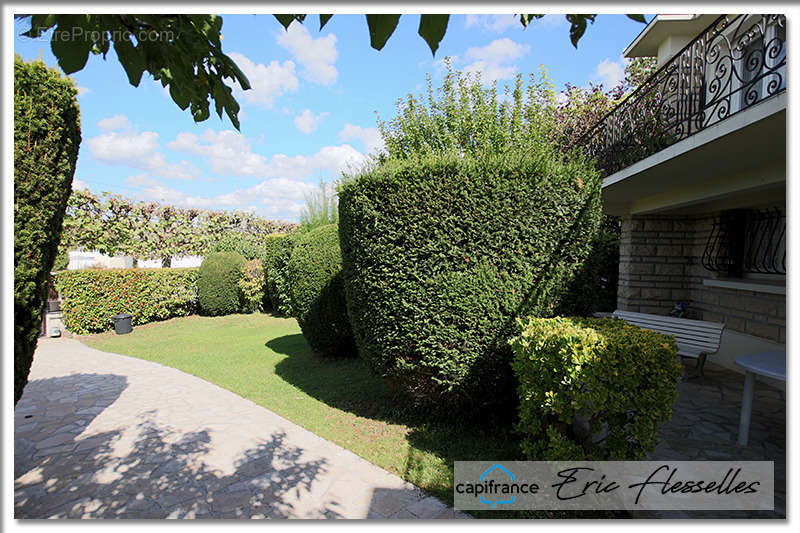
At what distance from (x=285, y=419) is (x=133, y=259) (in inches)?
456

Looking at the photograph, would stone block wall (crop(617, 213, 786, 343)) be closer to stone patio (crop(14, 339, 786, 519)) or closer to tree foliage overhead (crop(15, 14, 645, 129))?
stone patio (crop(14, 339, 786, 519))

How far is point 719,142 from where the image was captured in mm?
4387

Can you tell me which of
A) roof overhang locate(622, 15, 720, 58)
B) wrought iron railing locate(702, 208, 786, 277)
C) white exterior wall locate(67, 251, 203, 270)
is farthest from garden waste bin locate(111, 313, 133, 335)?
roof overhang locate(622, 15, 720, 58)

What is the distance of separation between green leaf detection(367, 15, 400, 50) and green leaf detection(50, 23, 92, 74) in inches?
52.0

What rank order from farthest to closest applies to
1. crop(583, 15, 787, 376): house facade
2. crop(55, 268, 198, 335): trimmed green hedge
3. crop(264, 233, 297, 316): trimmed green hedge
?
crop(55, 268, 198, 335): trimmed green hedge → crop(264, 233, 297, 316): trimmed green hedge → crop(583, 15, 787, 376): house facade

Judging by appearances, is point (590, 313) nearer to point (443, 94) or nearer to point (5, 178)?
point (5, 178)

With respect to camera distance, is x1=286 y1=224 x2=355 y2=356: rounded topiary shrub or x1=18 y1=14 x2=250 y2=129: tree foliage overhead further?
x1=286 y1=224 x2=355 y2=356: rounded topiary shrub

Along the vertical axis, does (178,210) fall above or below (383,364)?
above

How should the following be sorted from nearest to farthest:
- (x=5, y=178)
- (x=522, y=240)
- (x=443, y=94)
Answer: (x=5, y=178) < (x=522, y=240) < (x=443, y=94)

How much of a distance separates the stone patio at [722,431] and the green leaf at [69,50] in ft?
15.2

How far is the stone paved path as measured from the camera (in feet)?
10.6

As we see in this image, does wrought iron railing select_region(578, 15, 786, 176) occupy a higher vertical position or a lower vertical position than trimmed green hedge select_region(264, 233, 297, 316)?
higher

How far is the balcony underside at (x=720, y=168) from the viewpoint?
12.9 feet

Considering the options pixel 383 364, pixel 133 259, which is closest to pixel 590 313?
pixel 383 364
